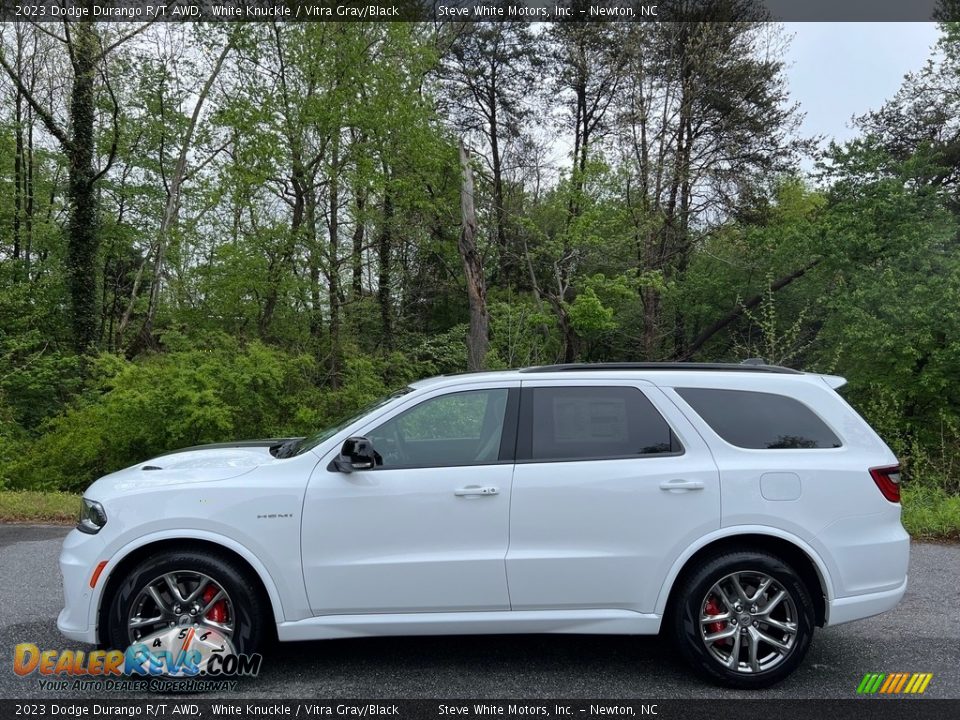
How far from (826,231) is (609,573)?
873 inches

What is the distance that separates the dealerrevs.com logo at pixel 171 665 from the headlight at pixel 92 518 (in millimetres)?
662

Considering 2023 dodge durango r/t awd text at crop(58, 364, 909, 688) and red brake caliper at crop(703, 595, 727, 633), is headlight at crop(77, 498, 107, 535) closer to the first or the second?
2023 dodge durango r/t awd text at crop(58, 364, 909, 688)

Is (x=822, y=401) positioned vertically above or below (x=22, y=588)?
above

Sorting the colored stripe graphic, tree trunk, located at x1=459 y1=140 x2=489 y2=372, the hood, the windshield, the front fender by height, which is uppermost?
tree trunk, located at x1=459 y1=140 x2=489 y2=372

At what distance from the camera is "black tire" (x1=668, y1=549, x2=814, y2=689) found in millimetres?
3836

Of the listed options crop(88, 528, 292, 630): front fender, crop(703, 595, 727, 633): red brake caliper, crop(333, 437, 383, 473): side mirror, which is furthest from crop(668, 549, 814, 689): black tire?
crop(88, 528, 292, 630): front fender

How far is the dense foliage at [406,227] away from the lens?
1652cm

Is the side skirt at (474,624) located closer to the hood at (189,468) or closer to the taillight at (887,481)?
the hood at (189,468)

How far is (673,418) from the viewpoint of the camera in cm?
411

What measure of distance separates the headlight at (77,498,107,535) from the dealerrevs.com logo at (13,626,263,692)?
66 cm

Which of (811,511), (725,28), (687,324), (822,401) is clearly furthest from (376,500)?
(687,324)

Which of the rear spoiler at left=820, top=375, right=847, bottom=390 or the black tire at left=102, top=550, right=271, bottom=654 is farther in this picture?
the rear spoiler at left=820, top=375, right=847, bottom=390

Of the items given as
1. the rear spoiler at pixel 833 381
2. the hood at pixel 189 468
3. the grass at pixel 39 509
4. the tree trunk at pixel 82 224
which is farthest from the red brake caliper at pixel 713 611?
the tree trunk at pixel 82 224

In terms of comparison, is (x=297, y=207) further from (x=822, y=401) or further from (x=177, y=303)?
(x=822, y=401)
